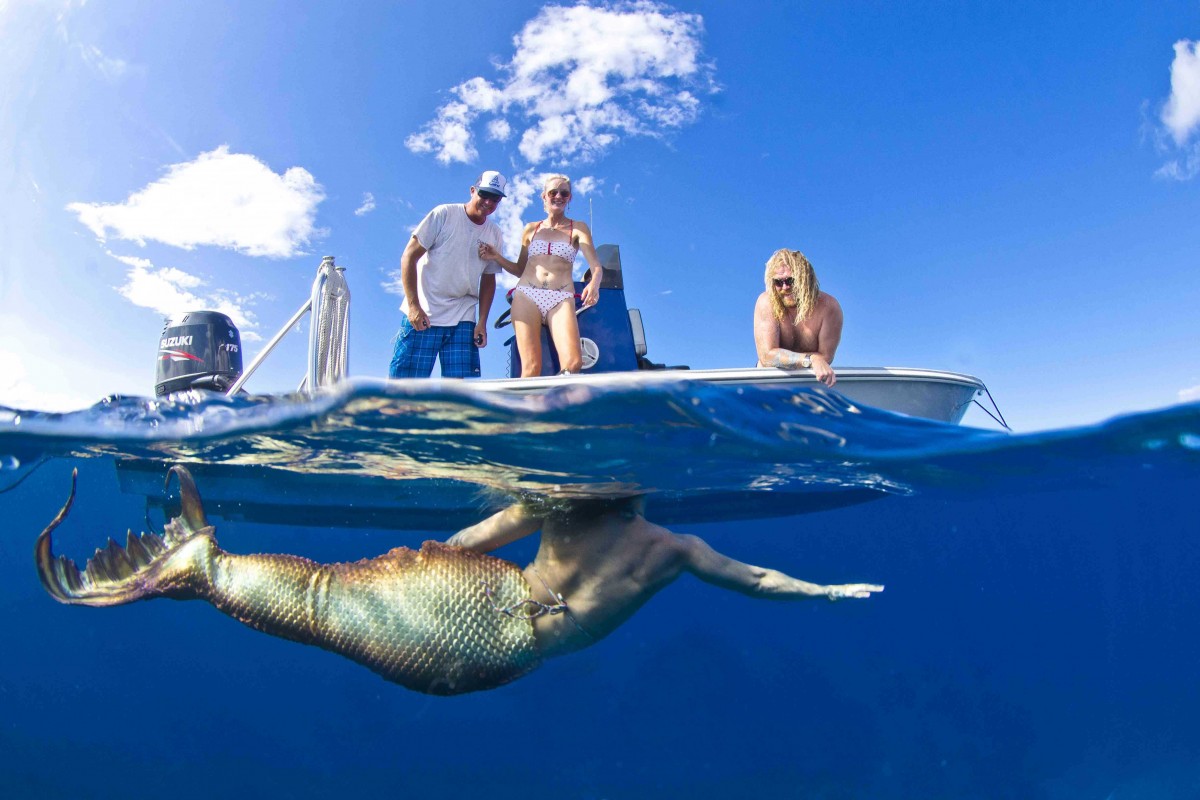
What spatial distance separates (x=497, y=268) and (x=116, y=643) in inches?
330

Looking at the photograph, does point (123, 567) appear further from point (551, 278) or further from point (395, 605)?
point (551, 278)

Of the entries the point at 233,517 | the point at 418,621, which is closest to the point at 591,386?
the point at 418,621

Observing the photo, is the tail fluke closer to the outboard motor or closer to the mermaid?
the mermaid

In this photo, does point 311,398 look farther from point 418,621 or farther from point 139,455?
point 139,455

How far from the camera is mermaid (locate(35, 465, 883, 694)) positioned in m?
3.86

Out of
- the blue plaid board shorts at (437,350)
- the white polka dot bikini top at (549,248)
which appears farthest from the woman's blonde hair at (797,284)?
the blue plaid board shorts at (437,350)

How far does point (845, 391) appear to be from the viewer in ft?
15.4

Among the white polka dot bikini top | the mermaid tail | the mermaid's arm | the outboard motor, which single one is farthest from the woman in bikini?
the outboard motor

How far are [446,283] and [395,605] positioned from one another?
10.1 ft

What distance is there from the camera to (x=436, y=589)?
154 inches

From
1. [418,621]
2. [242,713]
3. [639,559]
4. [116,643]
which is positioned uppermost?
[639,559]

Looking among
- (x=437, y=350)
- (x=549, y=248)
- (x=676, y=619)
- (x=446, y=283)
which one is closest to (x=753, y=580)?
(x=549, y=248)

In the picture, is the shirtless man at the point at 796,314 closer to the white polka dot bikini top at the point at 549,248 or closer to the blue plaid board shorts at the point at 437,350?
the white polka dot bikini top at the point at 549,248

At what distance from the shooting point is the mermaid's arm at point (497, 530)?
181 inches
